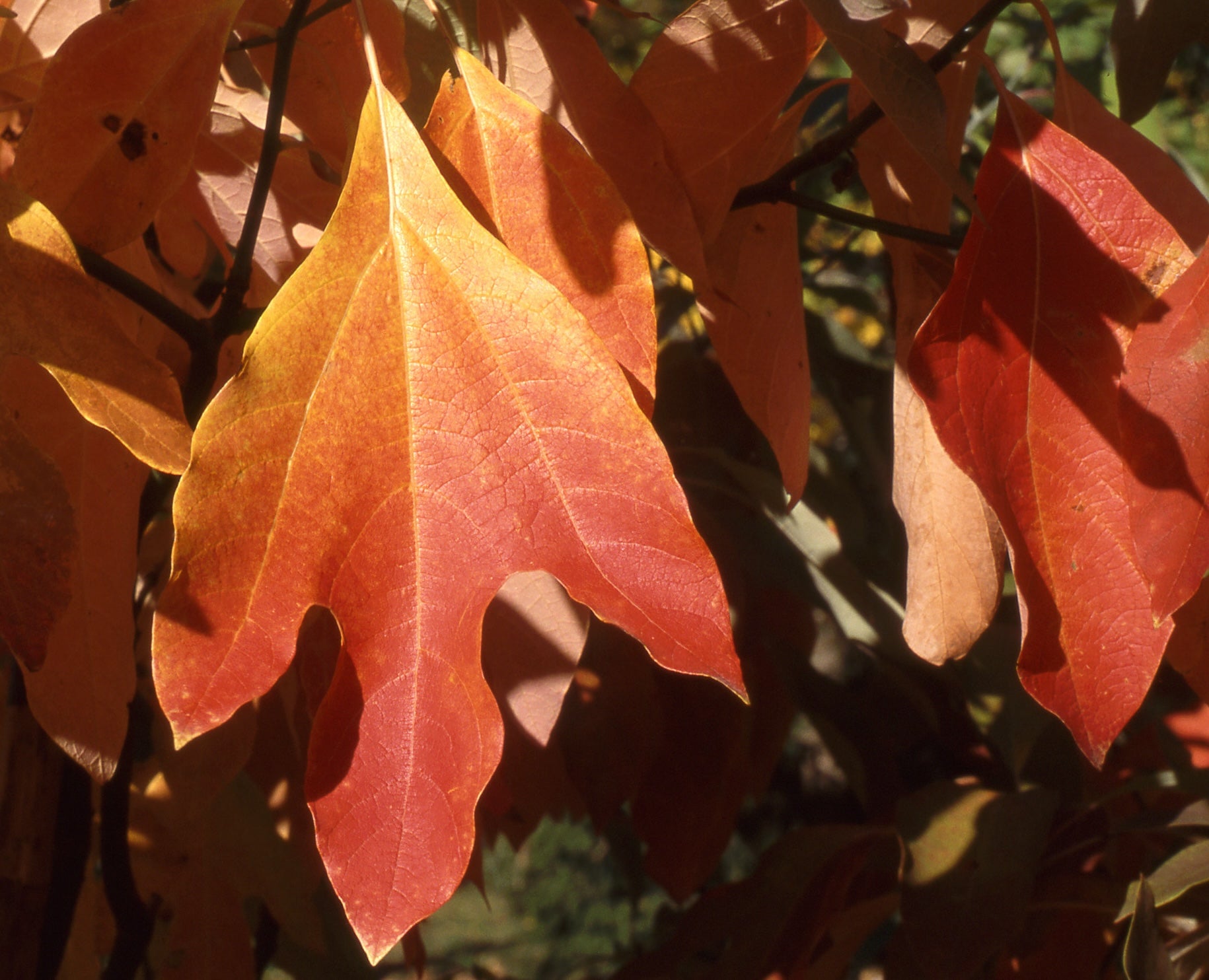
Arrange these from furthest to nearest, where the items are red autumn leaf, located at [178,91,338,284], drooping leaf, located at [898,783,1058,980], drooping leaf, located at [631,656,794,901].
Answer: drooping leaf, located at [631,656,794,901] < drooping leaf, located at [898,783,1058,980] < red autumn leaf, located at [178,91,338,284]

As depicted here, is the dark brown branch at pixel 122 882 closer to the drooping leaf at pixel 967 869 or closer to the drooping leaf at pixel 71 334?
the drooping leaf at pixel 71 334

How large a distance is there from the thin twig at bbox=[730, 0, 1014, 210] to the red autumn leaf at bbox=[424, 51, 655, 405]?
0.44 ft

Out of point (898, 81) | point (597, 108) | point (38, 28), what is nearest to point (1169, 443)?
point (898, 81)

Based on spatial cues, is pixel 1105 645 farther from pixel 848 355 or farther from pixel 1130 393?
pixel 848 355

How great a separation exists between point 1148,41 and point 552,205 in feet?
1.27

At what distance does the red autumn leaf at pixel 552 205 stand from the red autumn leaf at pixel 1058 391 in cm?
12

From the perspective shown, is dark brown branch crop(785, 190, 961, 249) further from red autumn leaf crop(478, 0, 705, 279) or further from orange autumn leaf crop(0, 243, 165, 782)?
orange autumn leaf crop(0, 243, 165, 782)

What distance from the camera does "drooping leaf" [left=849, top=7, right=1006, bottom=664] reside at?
45 cm

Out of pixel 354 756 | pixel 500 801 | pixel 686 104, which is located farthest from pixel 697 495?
pixel 354 756

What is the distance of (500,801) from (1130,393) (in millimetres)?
→ 456

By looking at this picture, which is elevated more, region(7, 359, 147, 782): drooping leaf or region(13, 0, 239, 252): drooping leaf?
region(13, 0, 239, 252): drooping leaf

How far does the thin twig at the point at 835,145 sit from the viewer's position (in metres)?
0.47

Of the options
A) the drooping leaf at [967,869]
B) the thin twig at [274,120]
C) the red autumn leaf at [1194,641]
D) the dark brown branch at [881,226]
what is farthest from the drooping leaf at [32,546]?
the drooping leaf at [967,869]

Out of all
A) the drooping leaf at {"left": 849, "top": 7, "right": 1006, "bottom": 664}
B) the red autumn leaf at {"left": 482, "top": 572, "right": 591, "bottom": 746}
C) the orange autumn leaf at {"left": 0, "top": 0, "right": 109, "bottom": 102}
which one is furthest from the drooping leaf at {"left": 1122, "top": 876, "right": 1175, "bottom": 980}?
the orange autumn leaf at {"left": 0, "top": 0, "right": 109, "bottom": 102}
